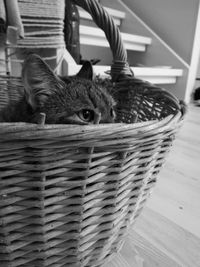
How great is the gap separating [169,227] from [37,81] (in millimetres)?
522

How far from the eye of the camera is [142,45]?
87.6 inches

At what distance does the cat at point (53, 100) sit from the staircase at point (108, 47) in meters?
0.87

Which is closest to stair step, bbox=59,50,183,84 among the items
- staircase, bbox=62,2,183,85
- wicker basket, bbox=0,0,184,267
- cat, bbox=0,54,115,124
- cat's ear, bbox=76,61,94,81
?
staircase, bbox=62,2,183,85

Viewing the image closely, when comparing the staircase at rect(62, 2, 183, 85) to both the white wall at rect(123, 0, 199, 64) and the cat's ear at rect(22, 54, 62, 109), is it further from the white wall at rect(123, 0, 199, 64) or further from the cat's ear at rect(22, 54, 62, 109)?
the cat's ear at rect(22, 54, 62, 109)

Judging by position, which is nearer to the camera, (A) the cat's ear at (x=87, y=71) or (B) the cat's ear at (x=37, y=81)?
(B) the cat's ear at (x=37, y=81)

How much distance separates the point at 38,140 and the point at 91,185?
134mm

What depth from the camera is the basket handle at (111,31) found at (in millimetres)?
664

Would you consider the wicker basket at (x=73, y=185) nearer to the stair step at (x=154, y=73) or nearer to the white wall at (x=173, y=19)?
the stair step at (x=154, y=73)

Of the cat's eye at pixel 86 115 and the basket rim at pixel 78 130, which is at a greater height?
the basket rim at pixel 78 130

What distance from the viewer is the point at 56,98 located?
0.56 meters

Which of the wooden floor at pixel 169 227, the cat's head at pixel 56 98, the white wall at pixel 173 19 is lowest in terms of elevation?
the wooden floor at pixel 169 227

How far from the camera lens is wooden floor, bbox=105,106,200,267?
0.60 meters

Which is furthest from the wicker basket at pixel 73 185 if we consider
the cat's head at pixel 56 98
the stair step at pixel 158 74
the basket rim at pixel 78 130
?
the stair step at pixel 158 74

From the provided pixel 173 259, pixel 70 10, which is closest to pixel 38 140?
pixel 173 259
